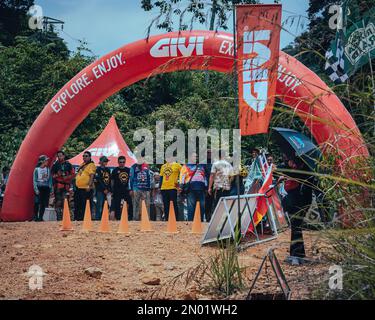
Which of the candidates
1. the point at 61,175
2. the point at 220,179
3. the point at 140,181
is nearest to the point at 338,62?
the point at 220,179

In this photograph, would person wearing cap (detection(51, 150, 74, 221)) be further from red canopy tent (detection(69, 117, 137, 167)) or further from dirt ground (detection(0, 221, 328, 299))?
red canopy tent (detection(69, 117, 137, 167))

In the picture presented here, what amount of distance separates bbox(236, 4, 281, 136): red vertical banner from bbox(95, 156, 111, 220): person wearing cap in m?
7.22

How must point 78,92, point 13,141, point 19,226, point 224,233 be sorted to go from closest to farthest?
point 224,233
point 19,226
point 78,92
point 13,141

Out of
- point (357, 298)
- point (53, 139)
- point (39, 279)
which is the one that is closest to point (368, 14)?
point (357, 298)

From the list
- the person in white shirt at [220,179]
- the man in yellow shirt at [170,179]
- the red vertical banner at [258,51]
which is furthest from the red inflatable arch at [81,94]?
the red vertical banner at [258,51]

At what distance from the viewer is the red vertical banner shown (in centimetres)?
Result: 374

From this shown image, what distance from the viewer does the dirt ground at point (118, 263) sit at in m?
5.09

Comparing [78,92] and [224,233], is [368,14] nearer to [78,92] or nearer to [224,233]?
[224,233]

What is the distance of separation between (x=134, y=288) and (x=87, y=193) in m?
7.22

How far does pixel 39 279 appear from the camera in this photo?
588 cm

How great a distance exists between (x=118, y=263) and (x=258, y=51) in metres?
3.32

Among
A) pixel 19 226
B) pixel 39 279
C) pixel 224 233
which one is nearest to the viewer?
pixel 39 279

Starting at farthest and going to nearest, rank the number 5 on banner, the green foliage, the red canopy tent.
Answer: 1. the red canopy tent
2. the green foliage
3. the number 5 on banner

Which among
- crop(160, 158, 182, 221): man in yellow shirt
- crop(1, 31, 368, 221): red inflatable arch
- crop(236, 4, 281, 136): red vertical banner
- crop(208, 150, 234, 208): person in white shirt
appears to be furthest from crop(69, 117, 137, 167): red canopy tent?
crop(236, 4, 281, 136): red vertical banner
